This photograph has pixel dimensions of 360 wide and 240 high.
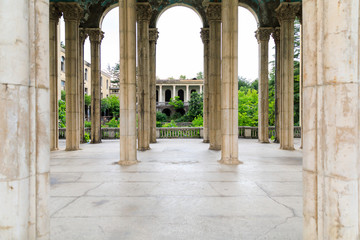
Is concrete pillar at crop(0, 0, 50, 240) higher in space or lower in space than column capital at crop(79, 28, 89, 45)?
lower

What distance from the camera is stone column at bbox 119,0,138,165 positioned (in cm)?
984

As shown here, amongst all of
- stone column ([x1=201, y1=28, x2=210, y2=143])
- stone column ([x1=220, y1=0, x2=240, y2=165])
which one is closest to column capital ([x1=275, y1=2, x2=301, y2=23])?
stone column ([x1=201, y1=28, x2=210, y2=143])

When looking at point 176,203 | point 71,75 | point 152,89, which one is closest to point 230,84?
point 176,203

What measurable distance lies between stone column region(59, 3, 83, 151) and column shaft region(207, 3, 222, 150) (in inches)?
319

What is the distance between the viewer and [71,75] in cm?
1484

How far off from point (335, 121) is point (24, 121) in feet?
11.0

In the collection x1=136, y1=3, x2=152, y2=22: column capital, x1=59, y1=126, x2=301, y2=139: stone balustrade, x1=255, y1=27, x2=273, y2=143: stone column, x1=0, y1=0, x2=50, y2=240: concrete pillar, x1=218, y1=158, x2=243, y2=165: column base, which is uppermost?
x1=136, y1=3, x2=152, y2=22: column capital

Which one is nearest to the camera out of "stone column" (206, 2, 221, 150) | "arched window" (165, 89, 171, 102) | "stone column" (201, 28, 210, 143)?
"stone column" (206, 2, 221, 150)

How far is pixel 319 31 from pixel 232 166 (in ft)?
22.8

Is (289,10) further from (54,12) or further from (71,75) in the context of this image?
(54,12)

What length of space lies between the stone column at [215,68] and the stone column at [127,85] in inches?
246

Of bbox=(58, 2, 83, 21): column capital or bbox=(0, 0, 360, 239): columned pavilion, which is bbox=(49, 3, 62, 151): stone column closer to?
bbox=(58, 2, 83, 21): column capital

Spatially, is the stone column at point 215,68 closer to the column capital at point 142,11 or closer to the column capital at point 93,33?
the column capital at point 142,11

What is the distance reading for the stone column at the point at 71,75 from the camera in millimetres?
14484
